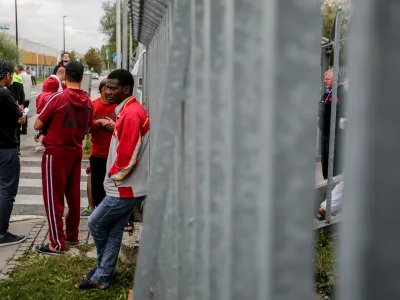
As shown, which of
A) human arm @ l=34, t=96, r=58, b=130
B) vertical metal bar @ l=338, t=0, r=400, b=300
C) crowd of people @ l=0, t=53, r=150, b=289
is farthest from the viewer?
human arm @ l=34, t=96, r=58, b=130

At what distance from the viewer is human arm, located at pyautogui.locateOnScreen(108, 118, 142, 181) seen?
3994 mm

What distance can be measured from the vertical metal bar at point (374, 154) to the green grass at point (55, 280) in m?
3.91

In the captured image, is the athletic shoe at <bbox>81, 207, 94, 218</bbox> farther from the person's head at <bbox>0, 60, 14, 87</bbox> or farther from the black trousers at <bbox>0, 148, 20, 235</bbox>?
the person's head at <bbox>0, 60, 14, 87</bbox>

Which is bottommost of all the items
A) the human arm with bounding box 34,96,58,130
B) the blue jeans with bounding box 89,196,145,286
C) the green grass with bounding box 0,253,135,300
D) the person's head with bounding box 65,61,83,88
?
the green grass with bounding box 0,253,135,300

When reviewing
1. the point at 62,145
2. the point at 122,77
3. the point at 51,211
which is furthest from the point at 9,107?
the point at 122,77

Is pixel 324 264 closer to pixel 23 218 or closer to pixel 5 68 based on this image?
pixel 5 68

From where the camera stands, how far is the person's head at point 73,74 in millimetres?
5348

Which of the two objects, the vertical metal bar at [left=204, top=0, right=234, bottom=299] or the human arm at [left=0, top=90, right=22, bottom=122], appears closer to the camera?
the vertical metal bar at [left=204, top=0, right=234, bottom=299]

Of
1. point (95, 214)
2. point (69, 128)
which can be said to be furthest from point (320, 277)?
point (69, 128)

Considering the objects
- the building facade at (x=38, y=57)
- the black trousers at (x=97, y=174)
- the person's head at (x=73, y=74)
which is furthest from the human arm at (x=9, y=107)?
the building facade at (x=38, y=57)

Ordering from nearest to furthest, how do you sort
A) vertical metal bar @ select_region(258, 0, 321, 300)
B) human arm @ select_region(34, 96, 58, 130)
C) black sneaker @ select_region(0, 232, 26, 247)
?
vertical metal bar @ select_region(258, 0, 321, 300), human arm @ select_region(34, 96, 58, 130), black sneaker @ select_region(0, 232, 26, 247)

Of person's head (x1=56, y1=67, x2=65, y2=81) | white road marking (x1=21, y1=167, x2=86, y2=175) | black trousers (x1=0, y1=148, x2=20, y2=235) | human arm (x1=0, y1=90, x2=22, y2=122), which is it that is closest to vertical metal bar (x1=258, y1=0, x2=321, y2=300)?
human arm (x1=0, y1=90, x2=22, y2=122)

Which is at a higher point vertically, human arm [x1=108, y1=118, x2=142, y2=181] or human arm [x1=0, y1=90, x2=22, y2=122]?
human arm [x1=0, y1=90, x2=22, y2=122]

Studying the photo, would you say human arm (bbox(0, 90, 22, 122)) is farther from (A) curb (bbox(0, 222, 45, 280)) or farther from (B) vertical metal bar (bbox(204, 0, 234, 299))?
(B) vertical metal bar (bbox(204, 0, 234, 299))
